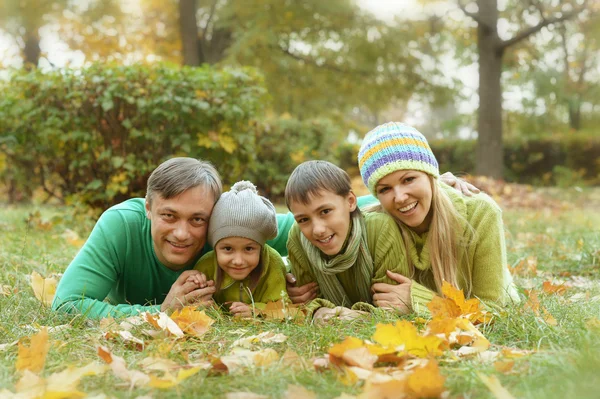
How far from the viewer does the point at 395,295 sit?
9.53 ft

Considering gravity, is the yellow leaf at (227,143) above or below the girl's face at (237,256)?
above

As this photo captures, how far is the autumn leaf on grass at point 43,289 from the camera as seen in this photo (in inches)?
121

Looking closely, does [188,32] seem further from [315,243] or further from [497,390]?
[497,390]

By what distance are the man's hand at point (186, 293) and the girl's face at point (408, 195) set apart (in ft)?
3.25

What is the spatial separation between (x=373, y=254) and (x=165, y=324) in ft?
3.75

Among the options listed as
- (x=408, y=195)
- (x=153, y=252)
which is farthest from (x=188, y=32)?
(x=408, y=195)

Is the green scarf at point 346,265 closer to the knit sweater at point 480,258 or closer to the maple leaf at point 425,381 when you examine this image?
the knit sweater at point 480,258

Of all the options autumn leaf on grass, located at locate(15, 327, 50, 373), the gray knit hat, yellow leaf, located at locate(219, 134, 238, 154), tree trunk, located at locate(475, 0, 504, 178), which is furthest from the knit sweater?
tree trunk, located at locate(475, 0, 504, 178)

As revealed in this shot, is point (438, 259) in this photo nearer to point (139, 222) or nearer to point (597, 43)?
point (139, 222)

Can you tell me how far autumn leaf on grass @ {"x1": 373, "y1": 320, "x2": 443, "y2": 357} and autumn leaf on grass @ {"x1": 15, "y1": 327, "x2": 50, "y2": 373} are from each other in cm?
110

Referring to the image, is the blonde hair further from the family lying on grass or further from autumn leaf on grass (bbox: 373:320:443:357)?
autumn leaf on grass (bbox: 373:320:443:357)

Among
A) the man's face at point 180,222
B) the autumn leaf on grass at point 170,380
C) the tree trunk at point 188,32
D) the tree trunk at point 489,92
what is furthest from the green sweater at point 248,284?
the tree trunk at point 489,92

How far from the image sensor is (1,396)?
1717mm

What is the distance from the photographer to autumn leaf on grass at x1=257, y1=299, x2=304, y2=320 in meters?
2.79
